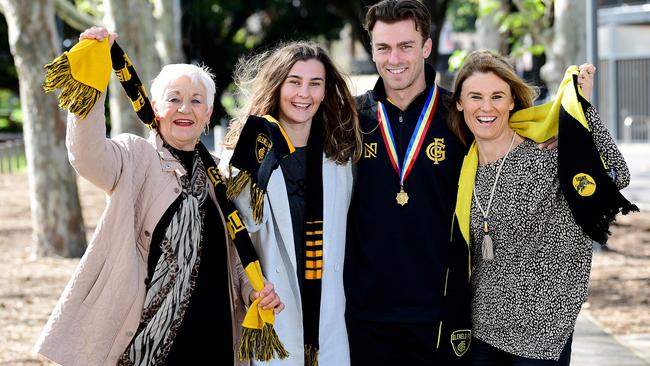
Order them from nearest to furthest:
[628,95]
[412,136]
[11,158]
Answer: [412,136], [11,158], [628,95]

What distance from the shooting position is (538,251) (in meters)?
4.42

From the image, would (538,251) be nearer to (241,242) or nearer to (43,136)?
(241,242)

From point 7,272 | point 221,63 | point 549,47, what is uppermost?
point 221,63

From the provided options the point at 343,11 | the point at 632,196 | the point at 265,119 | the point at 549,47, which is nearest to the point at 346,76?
the point at 265,119

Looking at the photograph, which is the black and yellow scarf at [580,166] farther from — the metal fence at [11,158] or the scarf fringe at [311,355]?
the metal fence at [11,158]

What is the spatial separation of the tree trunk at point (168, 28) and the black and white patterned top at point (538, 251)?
45.6 feet

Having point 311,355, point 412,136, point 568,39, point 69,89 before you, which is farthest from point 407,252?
point 568,39

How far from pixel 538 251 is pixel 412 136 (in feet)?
2.73

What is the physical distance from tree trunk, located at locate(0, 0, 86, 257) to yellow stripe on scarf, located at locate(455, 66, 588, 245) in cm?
774

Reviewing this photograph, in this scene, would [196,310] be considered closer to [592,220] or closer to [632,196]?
[592,220]

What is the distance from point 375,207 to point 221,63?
2564cm

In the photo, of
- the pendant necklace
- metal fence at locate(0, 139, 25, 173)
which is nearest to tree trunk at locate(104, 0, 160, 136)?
the pendant necklace

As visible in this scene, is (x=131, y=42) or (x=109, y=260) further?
(x=131, y=42)

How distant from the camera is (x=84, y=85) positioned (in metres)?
3.97
